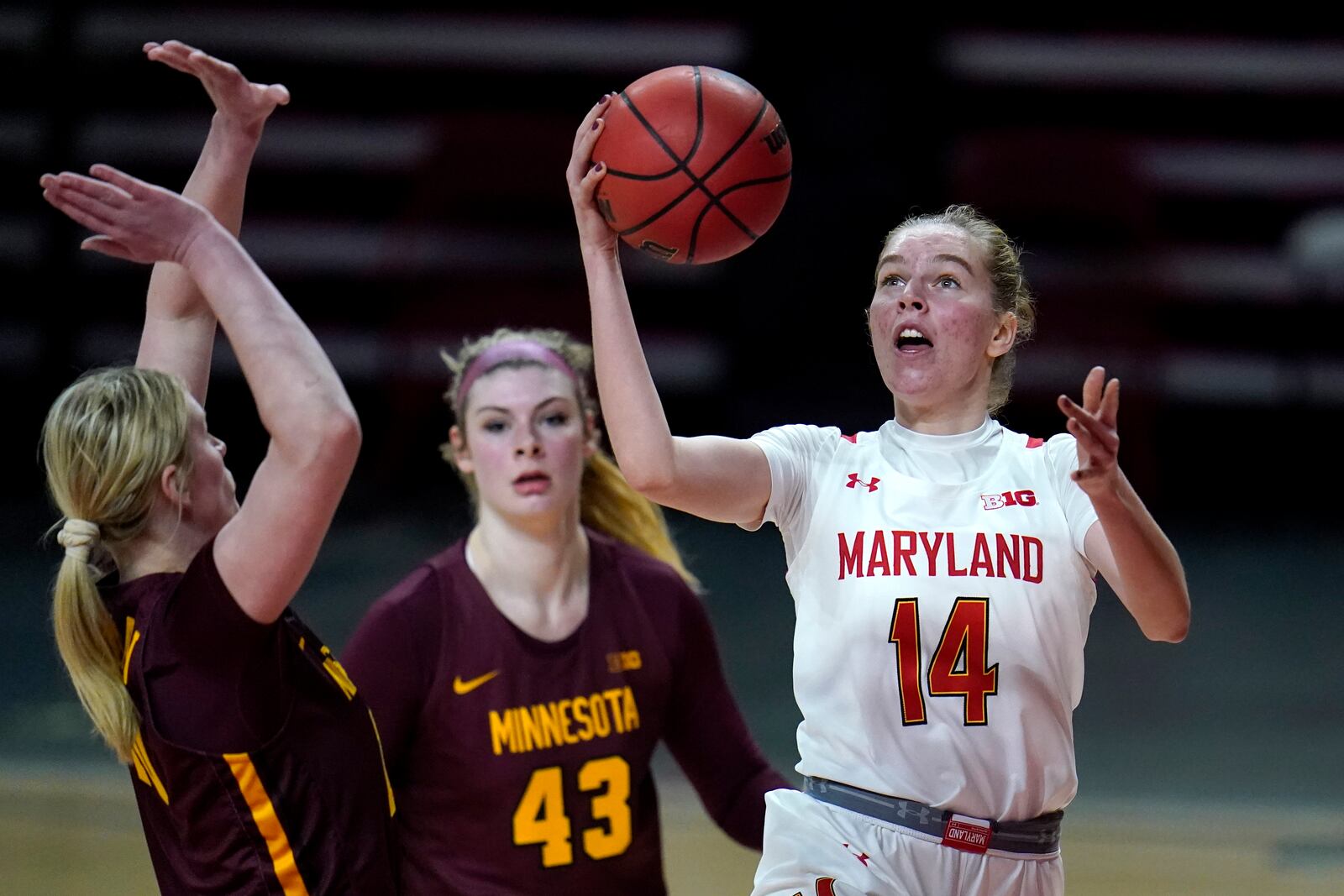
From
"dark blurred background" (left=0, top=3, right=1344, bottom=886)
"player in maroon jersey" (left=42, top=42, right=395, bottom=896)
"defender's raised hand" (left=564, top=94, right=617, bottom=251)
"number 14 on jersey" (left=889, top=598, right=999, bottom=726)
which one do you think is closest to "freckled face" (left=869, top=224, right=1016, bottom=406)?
"number 14 on jersey" (left=889, top=598, right=999, bottom=726)

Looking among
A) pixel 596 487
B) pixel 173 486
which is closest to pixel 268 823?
pixel 173 486

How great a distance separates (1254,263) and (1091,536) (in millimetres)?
8844

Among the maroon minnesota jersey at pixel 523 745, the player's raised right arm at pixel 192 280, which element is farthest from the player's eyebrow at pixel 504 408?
the player's raised right arm at pixel 192 280

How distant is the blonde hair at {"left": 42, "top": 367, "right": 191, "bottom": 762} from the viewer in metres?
2.80

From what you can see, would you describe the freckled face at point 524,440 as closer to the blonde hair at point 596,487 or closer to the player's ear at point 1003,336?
the blonde hair at point 596,487

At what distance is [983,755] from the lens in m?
3.02

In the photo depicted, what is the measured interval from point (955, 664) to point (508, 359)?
2000 millimetres

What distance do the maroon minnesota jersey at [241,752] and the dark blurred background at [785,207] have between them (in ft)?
24.6

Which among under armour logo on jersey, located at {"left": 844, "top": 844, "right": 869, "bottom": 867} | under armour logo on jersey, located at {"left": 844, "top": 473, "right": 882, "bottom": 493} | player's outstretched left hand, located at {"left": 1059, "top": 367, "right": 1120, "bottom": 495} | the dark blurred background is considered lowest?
under armour logo on jersey, located at {"left": 844, "top": 844, "right": 869, "bottom": 867}

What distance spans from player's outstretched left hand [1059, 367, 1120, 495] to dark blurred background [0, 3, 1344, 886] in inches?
303

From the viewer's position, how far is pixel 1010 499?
316 cm

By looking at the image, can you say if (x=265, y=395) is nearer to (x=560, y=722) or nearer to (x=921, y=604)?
A: (x=921, y=604)

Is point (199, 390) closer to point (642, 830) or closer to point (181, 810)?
point (181, 810)

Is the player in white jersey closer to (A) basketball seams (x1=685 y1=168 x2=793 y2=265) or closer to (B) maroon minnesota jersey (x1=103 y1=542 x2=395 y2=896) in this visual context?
(A) basketball seams (x1=685 y1=168 x2=793 y2=265)
